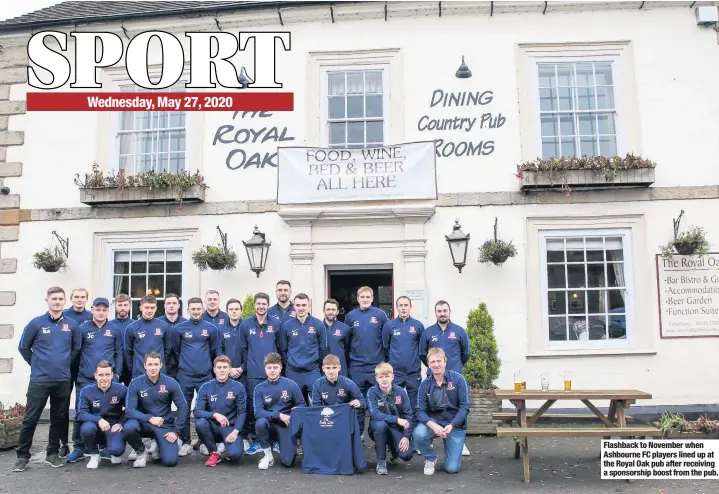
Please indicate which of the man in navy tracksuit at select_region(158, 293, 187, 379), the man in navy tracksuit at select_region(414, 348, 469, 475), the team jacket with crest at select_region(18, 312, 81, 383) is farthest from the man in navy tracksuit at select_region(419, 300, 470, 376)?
the team jacket with crest at select_region(18, 312, 81, 383)

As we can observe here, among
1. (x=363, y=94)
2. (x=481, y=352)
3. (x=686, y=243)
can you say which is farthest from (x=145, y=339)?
(x=686, y=243)

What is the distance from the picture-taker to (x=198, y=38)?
10.3 meters

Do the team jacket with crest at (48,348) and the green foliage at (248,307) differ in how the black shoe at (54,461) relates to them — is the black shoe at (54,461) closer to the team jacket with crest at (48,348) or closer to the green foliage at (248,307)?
the team jacket with crest at (48,348)

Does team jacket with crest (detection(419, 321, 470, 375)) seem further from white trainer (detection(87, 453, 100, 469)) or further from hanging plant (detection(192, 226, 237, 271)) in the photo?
white trainer (detection(87, 453, 100, 469))

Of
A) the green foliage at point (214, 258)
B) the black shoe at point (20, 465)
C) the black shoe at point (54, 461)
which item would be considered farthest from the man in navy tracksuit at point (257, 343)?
the black shoe at point (20, 465)

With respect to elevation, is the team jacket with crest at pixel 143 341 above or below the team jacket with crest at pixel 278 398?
above

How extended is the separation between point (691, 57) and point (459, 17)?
3482mm

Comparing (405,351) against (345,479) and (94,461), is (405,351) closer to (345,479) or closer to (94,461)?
(345,479)

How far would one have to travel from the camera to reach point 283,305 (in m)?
7.83

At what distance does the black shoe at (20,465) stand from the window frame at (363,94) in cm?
573

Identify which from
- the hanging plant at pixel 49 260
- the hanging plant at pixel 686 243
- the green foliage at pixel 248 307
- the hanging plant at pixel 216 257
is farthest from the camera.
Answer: the hanging plant at pixel 49 260

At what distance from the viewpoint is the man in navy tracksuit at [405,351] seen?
742cm

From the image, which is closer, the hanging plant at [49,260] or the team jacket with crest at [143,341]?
the team jacket with crest at [143,341]

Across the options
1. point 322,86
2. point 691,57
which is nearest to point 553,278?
point 691,57
